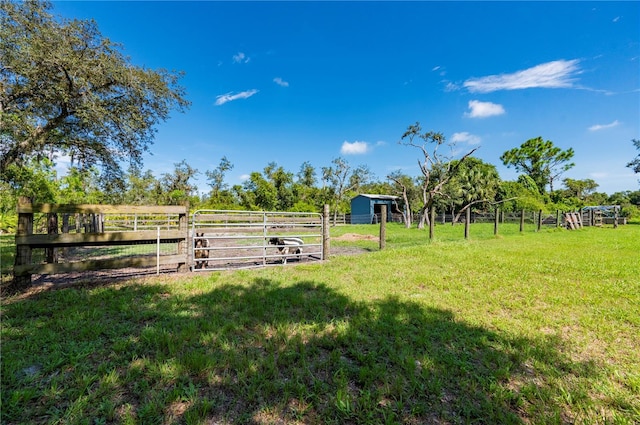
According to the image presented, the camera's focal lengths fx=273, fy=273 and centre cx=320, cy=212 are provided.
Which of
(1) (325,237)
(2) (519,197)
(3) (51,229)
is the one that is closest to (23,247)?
(3) (51,229)

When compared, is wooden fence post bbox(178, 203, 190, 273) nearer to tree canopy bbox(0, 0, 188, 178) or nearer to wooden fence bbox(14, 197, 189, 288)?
wooden fence bbox(14, 197, 189, 288)

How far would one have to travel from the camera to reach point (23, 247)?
4379 millimetres

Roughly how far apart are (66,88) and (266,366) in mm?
9260

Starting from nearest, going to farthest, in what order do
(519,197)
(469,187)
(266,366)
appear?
(266,366) → (519,197) → (469,187)

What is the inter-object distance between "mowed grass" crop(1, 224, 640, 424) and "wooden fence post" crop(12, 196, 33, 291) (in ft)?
1.56

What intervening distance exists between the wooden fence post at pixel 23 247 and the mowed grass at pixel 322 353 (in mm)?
475

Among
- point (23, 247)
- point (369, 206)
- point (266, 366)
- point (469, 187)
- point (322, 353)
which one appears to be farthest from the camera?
point (369, 206)

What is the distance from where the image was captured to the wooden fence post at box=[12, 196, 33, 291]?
4305 millimetres

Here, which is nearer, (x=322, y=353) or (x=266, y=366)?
(x=266, y=366)

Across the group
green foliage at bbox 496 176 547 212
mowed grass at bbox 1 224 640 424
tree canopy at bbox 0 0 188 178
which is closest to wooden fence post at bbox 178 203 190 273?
mowed grass at bbox 1 224 640 424

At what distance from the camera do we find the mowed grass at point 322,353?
1967mm

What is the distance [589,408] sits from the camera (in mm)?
2020

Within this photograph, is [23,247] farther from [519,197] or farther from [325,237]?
[519,197]

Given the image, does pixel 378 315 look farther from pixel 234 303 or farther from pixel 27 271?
pixel 27 271
